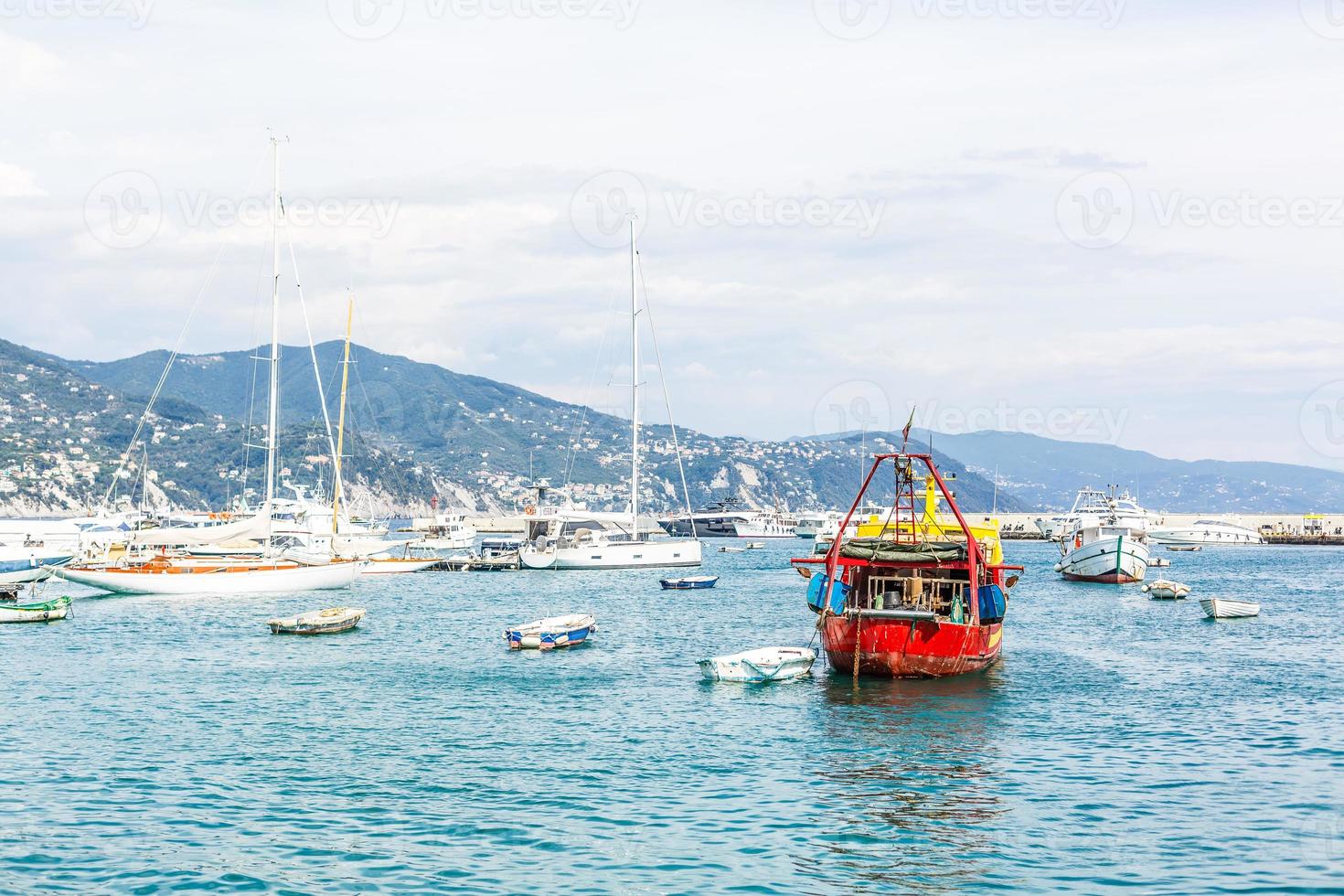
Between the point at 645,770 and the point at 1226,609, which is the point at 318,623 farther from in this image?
the point at 1226,609

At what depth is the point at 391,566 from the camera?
111m

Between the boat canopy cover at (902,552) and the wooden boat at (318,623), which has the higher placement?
the boat canopy cover at (902,552)

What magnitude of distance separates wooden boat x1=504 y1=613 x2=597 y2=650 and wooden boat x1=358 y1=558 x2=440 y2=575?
50019mm

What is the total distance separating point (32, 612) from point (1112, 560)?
85955mm

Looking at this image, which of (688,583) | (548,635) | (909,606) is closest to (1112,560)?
(688,583)

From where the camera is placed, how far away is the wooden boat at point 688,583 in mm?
96438

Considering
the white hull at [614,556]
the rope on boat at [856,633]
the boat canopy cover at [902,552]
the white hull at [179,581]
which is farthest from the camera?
the white hull at [614,556]

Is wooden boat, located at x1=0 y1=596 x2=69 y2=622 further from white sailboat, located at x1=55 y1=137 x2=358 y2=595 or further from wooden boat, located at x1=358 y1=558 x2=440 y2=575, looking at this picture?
wooden boat, located at x1=358 y1=558 x2=440 y2=575

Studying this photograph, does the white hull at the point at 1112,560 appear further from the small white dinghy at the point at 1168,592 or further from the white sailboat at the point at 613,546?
the white sailboat at the point at 613,546

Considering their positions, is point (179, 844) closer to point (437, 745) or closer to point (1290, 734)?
point (437, 745)

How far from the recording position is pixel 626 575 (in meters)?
112

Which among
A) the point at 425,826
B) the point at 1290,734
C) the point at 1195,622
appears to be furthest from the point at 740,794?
the point at 1195,622

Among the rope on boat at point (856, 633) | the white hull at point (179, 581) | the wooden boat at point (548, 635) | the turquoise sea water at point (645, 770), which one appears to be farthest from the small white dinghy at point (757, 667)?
the white hull at point (179, 581)

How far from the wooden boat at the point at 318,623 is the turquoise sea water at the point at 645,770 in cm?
218
